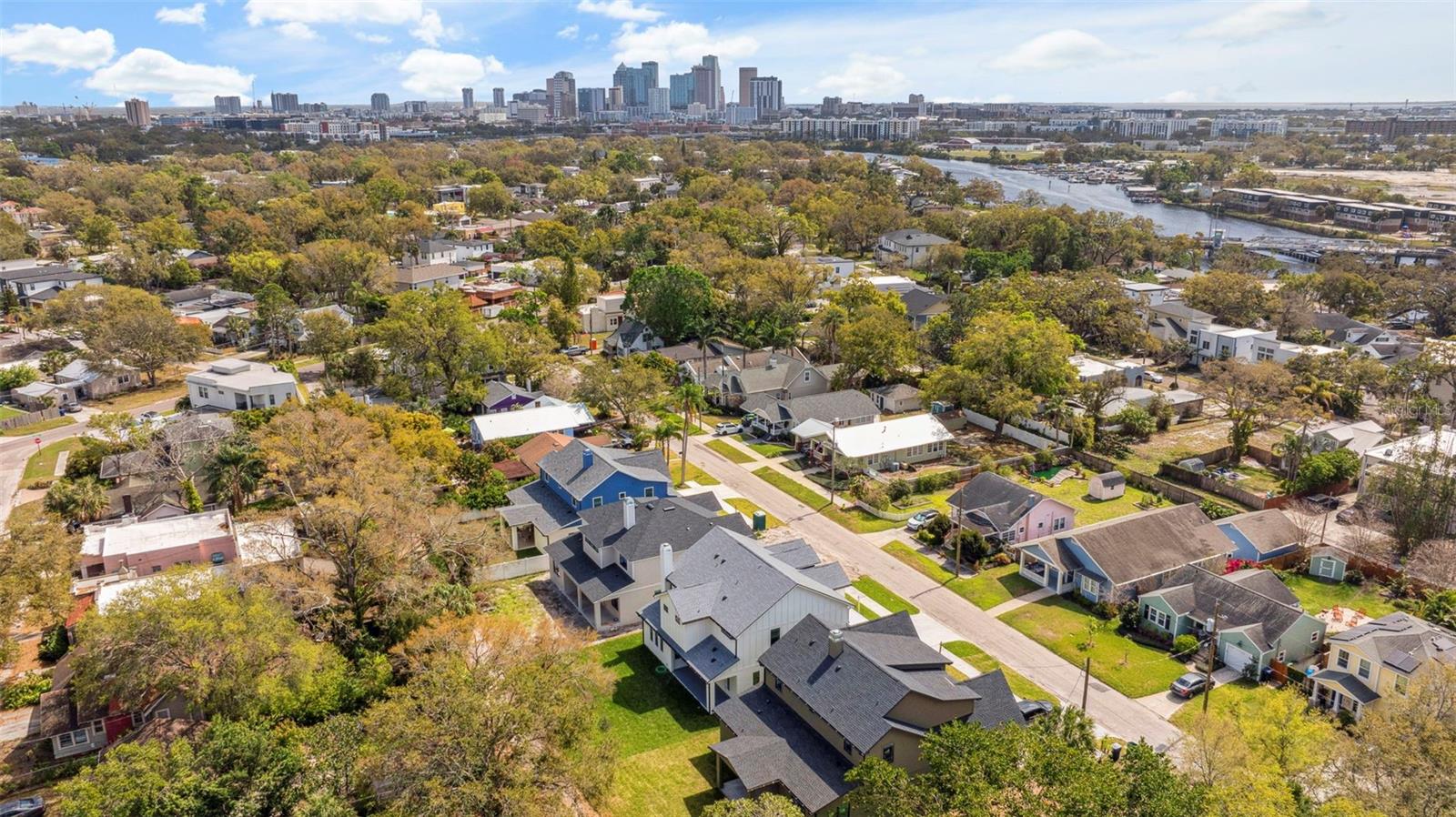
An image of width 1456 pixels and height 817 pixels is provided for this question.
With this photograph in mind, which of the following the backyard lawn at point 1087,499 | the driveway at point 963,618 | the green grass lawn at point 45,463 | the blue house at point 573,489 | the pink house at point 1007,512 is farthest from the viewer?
the green grass lawn at point 45,463

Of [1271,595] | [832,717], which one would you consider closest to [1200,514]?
[1271,595]

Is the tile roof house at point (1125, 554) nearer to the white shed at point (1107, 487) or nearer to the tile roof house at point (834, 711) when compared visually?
the white shed at point (1107, 487)

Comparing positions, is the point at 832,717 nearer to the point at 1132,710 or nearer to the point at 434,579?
the point at 1132,710

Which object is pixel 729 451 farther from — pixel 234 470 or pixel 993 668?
pixel 234 470

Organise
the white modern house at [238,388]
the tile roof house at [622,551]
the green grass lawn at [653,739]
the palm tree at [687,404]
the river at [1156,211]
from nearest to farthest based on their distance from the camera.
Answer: the green grass lawn at [653,739], the tile roof house at [622,551], the palm tree at [687,404], the white modern house at [238,388], the river at [1156,211]

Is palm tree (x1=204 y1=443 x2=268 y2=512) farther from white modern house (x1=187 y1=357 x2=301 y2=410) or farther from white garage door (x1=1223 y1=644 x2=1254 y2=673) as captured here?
white garage door (x1=1223 y1=644 x2=1254 y2=673)

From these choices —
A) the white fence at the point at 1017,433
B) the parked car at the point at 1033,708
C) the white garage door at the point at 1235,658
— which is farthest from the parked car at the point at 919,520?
the parked car at the point at 1033,708

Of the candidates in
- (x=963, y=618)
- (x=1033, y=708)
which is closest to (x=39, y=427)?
(x=963, y=618)

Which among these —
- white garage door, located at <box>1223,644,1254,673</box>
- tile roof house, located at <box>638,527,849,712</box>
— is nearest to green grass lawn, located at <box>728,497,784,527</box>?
tile roof house, located at <box>638,527,849,712</box>
